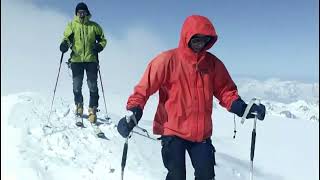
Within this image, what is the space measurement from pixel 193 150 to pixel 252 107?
3.10 feet

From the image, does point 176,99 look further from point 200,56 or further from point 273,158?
point 273,158

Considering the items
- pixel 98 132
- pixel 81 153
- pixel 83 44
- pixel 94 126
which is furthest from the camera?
pixel 94 126

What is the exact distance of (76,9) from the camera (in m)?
11.5

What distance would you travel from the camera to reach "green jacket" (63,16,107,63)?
1154 cm

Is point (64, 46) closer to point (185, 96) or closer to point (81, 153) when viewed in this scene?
point (81, 153)

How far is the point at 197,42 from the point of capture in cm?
618

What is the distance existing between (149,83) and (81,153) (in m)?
4.56

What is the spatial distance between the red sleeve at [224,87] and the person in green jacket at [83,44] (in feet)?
18.5

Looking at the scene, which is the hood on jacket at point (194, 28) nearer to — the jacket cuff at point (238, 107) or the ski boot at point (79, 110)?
the jacket cuff at point (238, 107)

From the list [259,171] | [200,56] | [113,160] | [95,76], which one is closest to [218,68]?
[200,56]

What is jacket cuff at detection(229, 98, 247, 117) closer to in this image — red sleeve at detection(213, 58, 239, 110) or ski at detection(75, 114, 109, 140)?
red sleeve at detection(213, 58, 239, 110)

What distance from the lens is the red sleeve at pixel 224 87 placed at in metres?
6.38

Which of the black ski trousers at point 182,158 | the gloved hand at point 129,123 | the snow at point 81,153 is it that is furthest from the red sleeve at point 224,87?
the snow at point 81,153

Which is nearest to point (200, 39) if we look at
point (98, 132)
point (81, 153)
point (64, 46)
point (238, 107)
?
point (238, 107)
